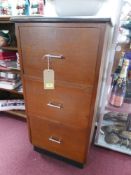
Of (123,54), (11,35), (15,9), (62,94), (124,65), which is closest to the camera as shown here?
(62,94)

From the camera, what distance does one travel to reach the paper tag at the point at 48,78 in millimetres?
833

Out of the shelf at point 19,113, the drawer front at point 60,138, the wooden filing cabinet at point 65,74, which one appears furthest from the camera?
the shelf at point 19,113

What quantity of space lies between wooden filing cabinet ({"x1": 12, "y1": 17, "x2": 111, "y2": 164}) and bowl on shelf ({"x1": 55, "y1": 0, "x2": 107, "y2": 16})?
5.3 inches

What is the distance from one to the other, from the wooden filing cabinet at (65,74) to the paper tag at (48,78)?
0.02m

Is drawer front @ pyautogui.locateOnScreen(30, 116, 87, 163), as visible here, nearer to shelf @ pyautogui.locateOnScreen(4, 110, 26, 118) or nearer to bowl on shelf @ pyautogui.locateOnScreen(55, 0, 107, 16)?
shelf @ pyautogui.locateOnScreen(4, 110, 26, 118)

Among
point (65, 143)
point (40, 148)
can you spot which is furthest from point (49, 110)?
point (40, 148)

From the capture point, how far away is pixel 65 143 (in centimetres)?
105

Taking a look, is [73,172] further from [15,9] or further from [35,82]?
[15,9]

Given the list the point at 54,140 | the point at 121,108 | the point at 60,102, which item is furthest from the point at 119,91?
the point at 54,140

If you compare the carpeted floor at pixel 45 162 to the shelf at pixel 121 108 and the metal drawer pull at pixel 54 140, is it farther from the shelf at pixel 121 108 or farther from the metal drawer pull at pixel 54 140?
the shelf at pixel 121 108

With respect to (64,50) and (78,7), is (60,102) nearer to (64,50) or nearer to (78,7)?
(64,50)

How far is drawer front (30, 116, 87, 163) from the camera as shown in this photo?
99 centimetres

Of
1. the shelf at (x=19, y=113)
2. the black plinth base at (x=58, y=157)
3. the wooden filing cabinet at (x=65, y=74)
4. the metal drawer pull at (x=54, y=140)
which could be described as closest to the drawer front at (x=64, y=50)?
the wooden filing cabinet at (x=65, y=74)

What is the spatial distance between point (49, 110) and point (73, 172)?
52cm
